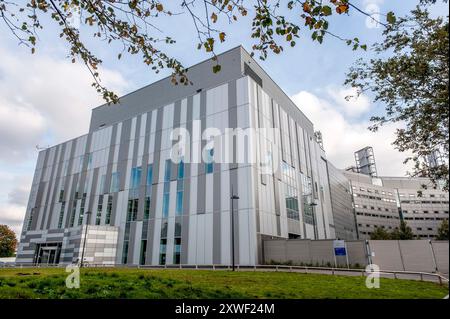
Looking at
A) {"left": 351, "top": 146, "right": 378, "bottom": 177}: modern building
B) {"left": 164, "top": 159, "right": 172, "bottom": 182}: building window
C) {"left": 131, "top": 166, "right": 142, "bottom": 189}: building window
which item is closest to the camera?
{"left": 164, "top": 159, "right": 172, "bottom": 182}: building window

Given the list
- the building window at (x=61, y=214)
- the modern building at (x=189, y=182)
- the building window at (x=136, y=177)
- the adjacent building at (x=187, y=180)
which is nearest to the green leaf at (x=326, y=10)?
the adjacent building at (x=187, y=180)

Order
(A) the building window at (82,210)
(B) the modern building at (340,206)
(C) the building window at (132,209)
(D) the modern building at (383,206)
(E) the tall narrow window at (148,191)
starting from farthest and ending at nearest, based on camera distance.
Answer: (D) the modern building at (383,206)
(B) the modern building at (340,206)
(A) the building window at (82,210)
(C) the building window at (132,209)
(E) the tall narrow window at (148,191)

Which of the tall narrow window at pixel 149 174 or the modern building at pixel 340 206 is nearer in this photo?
the tall narrow window at pixel 149 174

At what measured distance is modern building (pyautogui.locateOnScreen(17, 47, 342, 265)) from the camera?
3080cm

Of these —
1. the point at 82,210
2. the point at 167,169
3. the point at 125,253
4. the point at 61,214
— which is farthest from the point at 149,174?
the point at 61,214

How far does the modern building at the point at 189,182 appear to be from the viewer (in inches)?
1212

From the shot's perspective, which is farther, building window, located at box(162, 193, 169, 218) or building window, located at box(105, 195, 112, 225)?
building window, located at box(105, 195, 112, 225)

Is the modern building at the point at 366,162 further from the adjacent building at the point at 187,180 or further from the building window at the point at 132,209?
the building window at the point at 132,209

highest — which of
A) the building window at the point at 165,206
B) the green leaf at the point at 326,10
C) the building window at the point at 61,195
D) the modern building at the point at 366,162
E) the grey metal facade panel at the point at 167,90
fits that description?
the modern building at the point at 366,162

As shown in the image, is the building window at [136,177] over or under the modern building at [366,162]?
under

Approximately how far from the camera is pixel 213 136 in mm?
34094

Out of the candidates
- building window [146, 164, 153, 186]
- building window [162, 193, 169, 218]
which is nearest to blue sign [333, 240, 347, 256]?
building window [162, 193, 169, 218]

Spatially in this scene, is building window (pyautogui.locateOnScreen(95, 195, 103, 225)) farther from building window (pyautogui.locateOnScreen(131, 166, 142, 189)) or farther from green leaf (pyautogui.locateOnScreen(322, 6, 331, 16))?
green leaf (pyautogui.locateOnScreen(322, 6, 331, 16))
